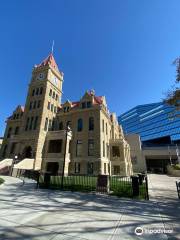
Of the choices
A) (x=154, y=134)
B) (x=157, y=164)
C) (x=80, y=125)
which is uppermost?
(x=154, y=134)

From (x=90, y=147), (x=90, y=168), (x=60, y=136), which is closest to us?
(x=90, y=168)

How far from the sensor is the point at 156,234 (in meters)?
5.04

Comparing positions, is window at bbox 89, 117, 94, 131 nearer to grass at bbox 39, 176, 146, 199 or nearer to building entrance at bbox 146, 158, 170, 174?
grass at bbox 39, 176, 146, 199

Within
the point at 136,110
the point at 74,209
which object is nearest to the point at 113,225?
→ the point at 74,209

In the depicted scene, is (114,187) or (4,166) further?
(4,166)

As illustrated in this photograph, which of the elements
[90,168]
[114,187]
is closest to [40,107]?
[90,168]

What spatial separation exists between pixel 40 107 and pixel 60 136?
8562 millimetres

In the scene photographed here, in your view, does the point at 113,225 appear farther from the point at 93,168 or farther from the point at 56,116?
the point at 56,116

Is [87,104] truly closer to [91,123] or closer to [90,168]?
[91,123]

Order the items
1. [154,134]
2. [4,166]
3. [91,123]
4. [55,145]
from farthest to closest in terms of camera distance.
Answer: [154,134]
[55,145]
[91,123]
[4,166]

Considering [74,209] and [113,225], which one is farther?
[74,209]

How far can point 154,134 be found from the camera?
82.0 m

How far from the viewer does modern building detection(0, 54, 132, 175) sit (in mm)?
29000

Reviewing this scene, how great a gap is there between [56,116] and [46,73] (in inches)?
425
